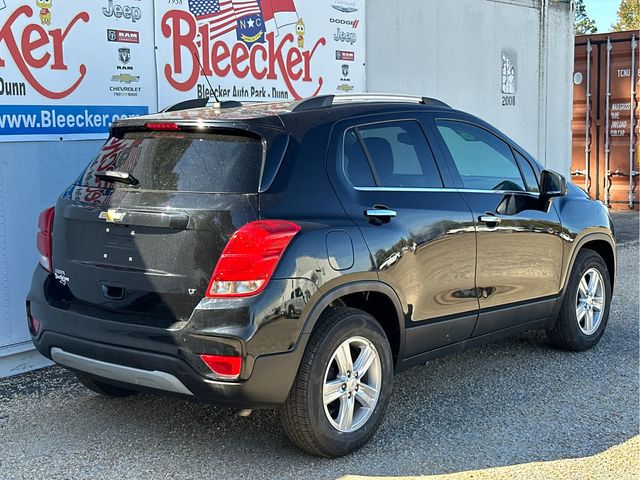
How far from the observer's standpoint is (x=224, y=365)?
3820 mm

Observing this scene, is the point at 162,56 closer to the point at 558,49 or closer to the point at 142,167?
the point at 142,167

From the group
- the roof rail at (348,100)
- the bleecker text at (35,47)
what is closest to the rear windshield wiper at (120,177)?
the roof rail at (348,100)

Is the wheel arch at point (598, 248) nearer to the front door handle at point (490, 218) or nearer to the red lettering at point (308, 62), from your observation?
the front door handle at point (490, 218)

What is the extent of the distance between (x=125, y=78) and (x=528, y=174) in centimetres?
306

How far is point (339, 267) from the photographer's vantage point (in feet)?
13.5

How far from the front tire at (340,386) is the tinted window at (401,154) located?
83 centimetres

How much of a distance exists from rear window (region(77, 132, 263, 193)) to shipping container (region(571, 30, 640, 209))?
11765mm

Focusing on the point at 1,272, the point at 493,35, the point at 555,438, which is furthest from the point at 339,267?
the point at 493,35

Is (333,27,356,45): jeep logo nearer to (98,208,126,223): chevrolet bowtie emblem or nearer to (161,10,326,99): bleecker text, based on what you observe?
(161,10,326,99): bleecker text

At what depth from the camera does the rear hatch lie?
12.9 ft

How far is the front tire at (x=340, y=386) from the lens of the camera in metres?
4.04

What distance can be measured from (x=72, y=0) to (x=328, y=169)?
2.85 meters

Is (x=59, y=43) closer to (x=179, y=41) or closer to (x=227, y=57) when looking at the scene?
(x=179, y=41)

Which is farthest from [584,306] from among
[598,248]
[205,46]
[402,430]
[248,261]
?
[205,46]
